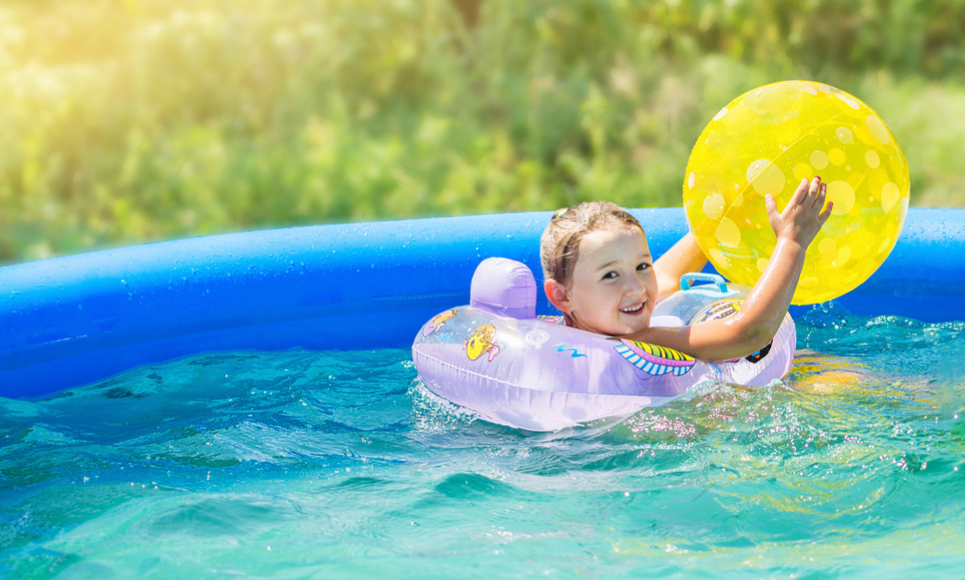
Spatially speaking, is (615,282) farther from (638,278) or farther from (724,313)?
(724,313)

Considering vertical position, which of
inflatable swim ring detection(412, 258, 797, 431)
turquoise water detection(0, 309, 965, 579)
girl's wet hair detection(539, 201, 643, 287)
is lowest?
turquoise water detection(0, 309, 965, 579)

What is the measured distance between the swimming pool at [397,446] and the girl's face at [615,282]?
0.29 metres

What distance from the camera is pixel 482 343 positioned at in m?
2.92

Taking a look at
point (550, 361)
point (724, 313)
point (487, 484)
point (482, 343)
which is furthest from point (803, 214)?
point (487, 484)

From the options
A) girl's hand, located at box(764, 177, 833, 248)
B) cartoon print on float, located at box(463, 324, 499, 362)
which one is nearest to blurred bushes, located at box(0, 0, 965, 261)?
cartoon print on float, located at box(463, 324, 499, 362)

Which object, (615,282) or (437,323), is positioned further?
(437,323)

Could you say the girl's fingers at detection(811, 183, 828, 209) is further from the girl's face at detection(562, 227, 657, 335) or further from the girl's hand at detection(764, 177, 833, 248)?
the girl's face at detection(562, 227, 657, 335)

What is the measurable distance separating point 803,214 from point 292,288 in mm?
2038

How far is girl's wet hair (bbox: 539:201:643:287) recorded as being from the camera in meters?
2.79

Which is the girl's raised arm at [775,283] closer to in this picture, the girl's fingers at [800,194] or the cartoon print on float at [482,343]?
the girl's fingers at [800,194]

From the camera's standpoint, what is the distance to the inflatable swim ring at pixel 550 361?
108 inches

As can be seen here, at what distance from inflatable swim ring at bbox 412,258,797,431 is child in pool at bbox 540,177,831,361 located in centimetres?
8

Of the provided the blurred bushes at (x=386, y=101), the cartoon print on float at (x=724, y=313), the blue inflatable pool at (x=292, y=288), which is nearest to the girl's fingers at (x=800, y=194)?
the cartoon print on float at (x=724, y=313)

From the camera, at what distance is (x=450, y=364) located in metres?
2.97
